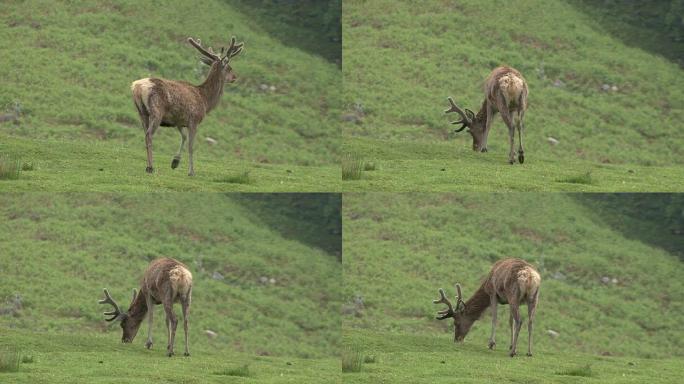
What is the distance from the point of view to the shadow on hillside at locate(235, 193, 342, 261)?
63156 millimetres

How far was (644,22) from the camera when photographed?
80375mm

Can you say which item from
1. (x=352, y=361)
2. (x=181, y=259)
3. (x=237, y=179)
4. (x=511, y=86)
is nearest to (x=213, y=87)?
(x=237, y=179)

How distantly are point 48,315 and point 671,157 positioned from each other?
32.8 meters

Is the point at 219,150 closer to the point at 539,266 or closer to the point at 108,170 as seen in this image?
the point at 539,266

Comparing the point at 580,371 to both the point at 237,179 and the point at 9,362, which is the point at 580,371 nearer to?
the point at 237,179

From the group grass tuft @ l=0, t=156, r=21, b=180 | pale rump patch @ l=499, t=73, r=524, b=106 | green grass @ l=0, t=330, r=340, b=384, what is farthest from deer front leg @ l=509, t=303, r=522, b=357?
grass tuft @ l=0, t=156, r=21, b=180

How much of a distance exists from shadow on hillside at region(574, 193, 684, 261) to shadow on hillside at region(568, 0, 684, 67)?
53.0 ft

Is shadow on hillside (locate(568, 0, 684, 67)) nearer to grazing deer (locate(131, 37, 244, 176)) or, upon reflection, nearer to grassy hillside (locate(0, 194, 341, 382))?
grassy hillside (locate(0, 194, 341, 382))


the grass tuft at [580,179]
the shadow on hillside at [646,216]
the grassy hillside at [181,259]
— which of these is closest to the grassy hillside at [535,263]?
the shadow on hillside at [646,216]

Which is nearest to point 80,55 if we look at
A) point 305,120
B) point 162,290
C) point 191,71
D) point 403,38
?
point 191,71

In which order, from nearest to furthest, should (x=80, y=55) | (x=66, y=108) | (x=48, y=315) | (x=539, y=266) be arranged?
(x=48, y=315)
(x=539, y=266)
(x=66, y=108)
(x=80, y=55)

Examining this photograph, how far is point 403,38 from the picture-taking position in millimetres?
77500

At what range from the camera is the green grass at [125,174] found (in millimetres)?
35812

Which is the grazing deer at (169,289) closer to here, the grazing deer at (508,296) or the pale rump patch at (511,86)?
the grazing deer at (508,296)
